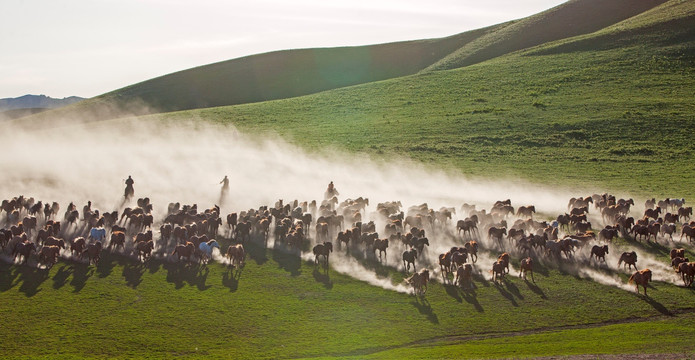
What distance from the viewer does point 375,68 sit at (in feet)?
468

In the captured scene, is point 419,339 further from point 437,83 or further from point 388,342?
point 437,83

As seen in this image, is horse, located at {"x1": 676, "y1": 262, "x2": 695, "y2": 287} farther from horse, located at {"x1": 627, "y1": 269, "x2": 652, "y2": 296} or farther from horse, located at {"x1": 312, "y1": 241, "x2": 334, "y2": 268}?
horse, located at {"x1": 312, "y1": 241, "x2": 334, "y2": 268}

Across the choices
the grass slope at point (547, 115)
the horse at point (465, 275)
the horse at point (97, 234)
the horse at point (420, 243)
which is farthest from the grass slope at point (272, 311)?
the grass slope at point (547, 115)

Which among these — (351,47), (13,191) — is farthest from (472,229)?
(351,47)

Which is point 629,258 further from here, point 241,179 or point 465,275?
point 241,179

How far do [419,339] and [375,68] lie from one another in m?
119

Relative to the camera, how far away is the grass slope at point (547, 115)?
6819 centimetres

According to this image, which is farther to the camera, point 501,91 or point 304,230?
point 501,91

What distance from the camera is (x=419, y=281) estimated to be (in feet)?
112

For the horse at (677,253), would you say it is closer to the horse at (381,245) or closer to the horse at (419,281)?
the horse at (419,281)

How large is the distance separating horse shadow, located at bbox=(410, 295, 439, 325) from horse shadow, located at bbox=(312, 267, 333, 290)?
16.9 ft

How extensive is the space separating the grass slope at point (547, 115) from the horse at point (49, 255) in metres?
44.1

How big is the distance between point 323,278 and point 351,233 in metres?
5.99

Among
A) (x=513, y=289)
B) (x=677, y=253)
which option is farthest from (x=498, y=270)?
(x=677, y=253)
